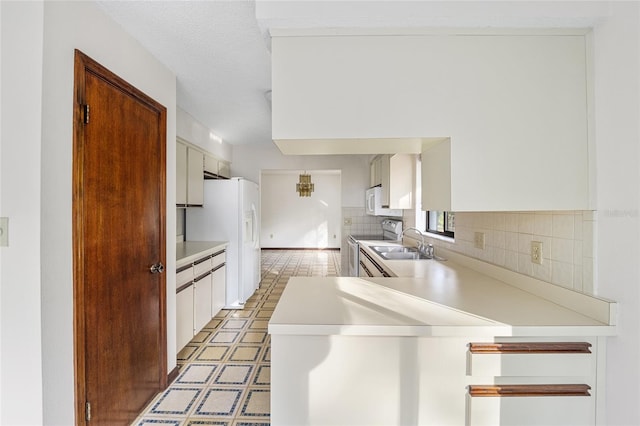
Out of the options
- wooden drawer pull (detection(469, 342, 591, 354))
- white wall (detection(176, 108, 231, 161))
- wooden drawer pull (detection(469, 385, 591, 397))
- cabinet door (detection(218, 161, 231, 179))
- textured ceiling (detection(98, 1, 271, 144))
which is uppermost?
textured ceiling (detection(98, 1, 271, 144))

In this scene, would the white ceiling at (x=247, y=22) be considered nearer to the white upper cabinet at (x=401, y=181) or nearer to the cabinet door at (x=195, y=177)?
the cabinet door at (x=195, y=177)

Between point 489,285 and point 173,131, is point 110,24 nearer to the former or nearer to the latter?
point 173,131

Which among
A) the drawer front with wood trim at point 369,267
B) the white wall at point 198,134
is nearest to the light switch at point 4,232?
the drawer front with wood trim at point 369,267

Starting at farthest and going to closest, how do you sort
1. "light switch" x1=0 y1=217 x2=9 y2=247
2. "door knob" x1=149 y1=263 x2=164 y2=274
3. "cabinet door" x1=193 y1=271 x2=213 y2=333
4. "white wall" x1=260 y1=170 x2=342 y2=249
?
"white wall" x1=260 y1=170 x2=342 y2=249, "cabinet door" x1=193 y1=271 x2=213 y2=333, "door knob" x1=149 y1=263 x2=164 y2=274, "light switch" x1=0 y1=217 x2=9 y2=247

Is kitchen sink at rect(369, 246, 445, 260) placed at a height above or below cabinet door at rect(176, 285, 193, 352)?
above

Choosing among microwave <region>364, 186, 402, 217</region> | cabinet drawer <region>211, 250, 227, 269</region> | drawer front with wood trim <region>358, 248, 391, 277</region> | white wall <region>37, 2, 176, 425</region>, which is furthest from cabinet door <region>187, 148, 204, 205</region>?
microwave <region>364, 186, 402, 217</region>

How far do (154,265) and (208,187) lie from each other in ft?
6.92

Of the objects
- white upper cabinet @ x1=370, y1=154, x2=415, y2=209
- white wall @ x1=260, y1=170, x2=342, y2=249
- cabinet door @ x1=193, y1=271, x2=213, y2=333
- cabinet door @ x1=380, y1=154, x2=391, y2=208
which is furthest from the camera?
white wall @ x1=260, y1=170, x2=342, y2=249

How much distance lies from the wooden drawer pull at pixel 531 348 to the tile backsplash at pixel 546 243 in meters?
0.25

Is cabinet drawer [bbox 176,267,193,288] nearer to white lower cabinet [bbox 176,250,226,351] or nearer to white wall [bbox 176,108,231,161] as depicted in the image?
white lower cabinet [bbox 176,250,226,351]

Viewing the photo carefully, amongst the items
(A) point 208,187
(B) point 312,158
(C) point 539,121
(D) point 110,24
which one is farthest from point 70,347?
(B) point 312,158

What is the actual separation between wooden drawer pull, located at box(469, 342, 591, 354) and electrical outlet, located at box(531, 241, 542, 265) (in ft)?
1.52

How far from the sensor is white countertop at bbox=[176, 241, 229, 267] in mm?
2738

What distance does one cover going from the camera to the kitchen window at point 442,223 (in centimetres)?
274
